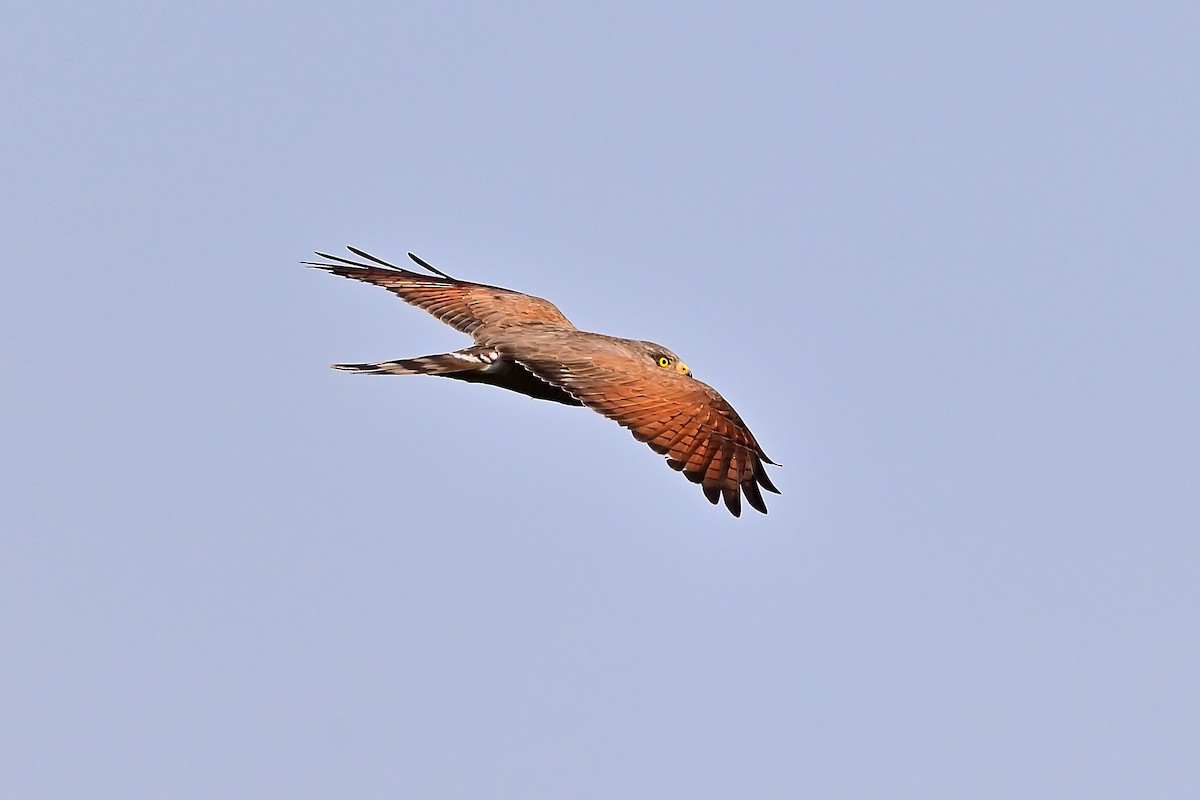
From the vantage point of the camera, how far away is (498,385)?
789 inches

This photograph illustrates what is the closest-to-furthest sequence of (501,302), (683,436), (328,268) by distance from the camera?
(683,436), (501,302), (328,268)

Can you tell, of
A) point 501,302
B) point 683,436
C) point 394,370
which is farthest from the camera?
point 501,302

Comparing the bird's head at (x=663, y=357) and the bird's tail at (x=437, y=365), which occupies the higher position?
the bird's head at (x=663, y=357)

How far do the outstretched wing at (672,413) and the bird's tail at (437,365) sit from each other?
48 cm

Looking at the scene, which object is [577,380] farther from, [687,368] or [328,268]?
[328,268]

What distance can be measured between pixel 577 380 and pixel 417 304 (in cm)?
533

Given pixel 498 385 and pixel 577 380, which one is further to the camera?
pixel 498 385

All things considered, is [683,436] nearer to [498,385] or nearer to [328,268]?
[498,385]

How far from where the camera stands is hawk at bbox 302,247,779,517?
17172 mm

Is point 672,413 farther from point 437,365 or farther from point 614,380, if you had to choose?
point 437,365

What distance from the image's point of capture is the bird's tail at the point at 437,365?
19219 millimetres

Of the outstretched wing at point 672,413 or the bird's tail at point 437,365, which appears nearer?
the outstretched wing at point 672,413

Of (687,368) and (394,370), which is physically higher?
(687,368)

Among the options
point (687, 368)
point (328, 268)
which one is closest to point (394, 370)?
point (687, 368)
